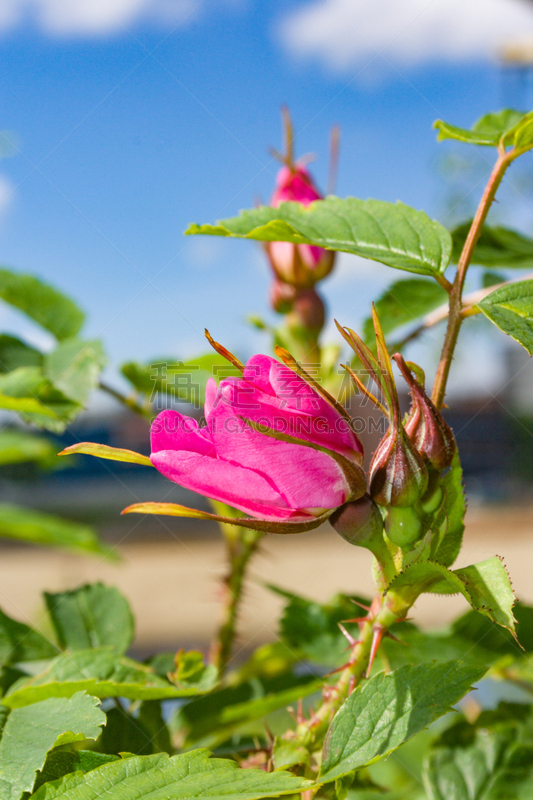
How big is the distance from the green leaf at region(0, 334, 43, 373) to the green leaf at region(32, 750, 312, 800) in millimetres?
358

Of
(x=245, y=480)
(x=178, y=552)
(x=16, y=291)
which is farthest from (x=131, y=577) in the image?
(x=245, y=480)

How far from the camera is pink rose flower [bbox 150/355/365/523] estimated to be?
26 centimetres

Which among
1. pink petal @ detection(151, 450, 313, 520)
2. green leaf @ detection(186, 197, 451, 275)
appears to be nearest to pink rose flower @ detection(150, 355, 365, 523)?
pink petal @ detection(151, 450, 313, 520)

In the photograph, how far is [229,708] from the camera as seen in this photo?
0.44 m

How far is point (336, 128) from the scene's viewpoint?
21.6 inches

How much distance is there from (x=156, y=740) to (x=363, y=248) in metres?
0.31

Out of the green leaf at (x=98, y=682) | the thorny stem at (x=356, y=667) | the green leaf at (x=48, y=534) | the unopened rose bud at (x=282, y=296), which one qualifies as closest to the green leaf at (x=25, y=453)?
the green leaf at (x=48, y=534)

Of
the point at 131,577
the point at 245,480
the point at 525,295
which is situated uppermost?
the point at 525,295

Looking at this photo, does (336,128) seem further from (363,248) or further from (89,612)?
(89,612)

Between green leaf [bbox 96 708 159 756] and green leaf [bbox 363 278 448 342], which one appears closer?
green leaf [bbox 96 708 159 756]

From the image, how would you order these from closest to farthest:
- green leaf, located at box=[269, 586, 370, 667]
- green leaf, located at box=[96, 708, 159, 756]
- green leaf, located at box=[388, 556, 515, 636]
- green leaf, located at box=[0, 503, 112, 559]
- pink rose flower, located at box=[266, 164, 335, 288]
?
green leaf, located at box=[388, 556, 515, 636] < green leaf, located at box=[96, 708, 159, 756] < green leaf, located at box=[269, 586, 370, 667] < pink rose flower, located at box=[266, 164, 335, 288] < green leaf, located at box=[0, 503, 112, 559]

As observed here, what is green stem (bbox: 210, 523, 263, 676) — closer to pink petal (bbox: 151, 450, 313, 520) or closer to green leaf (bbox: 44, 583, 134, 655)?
green leaf (bbox: 44, 583, 134, 655)

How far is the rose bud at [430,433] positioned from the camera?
27 centimetres

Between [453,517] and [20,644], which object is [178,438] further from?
[20,644]
